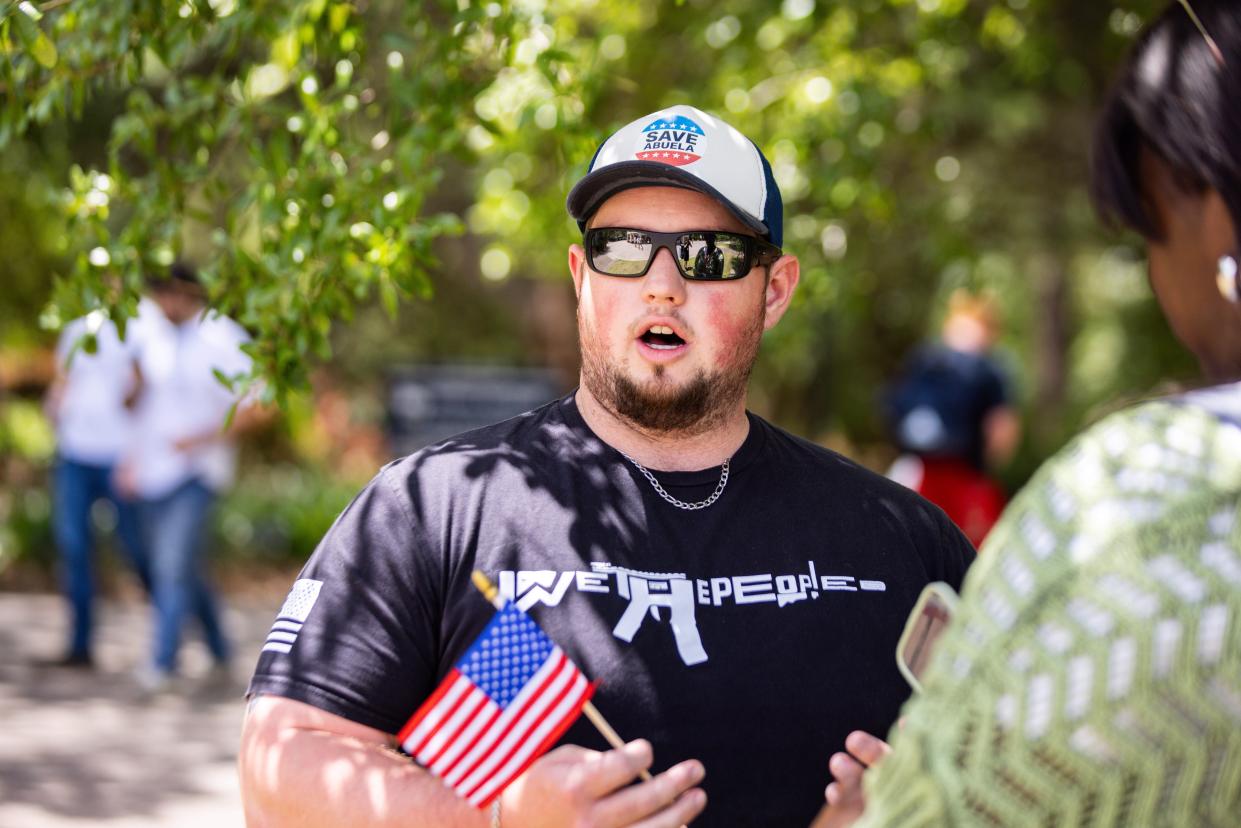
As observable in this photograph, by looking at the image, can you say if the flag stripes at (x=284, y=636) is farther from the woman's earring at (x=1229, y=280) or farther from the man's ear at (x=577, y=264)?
the woman's earring at (x=1229, y=280)

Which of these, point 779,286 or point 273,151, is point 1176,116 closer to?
point 779,286

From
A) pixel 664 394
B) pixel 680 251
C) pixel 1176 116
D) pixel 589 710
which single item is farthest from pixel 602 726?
pixel 1176 116

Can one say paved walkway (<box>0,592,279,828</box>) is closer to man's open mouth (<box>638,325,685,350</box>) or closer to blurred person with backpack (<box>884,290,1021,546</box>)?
man's open mouth (<box>638,325,685,350</box>)

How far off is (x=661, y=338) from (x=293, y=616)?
2.74 ft

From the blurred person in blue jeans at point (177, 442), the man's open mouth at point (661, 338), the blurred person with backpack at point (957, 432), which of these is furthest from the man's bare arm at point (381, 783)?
the blurred person with backpack at point (957, 432)

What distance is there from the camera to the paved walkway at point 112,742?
532 centimetres

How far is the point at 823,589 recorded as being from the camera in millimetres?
2223

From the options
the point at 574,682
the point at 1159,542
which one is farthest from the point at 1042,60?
the point at 1159,542

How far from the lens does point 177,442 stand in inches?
261

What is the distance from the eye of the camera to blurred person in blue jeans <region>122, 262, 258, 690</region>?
6684mm

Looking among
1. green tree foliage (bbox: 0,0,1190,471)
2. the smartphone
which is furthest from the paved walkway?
the smartphone

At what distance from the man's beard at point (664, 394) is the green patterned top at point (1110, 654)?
1190mm

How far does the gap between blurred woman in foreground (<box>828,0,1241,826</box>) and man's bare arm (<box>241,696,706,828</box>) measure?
1.73 ft

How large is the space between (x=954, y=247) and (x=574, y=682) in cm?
450
